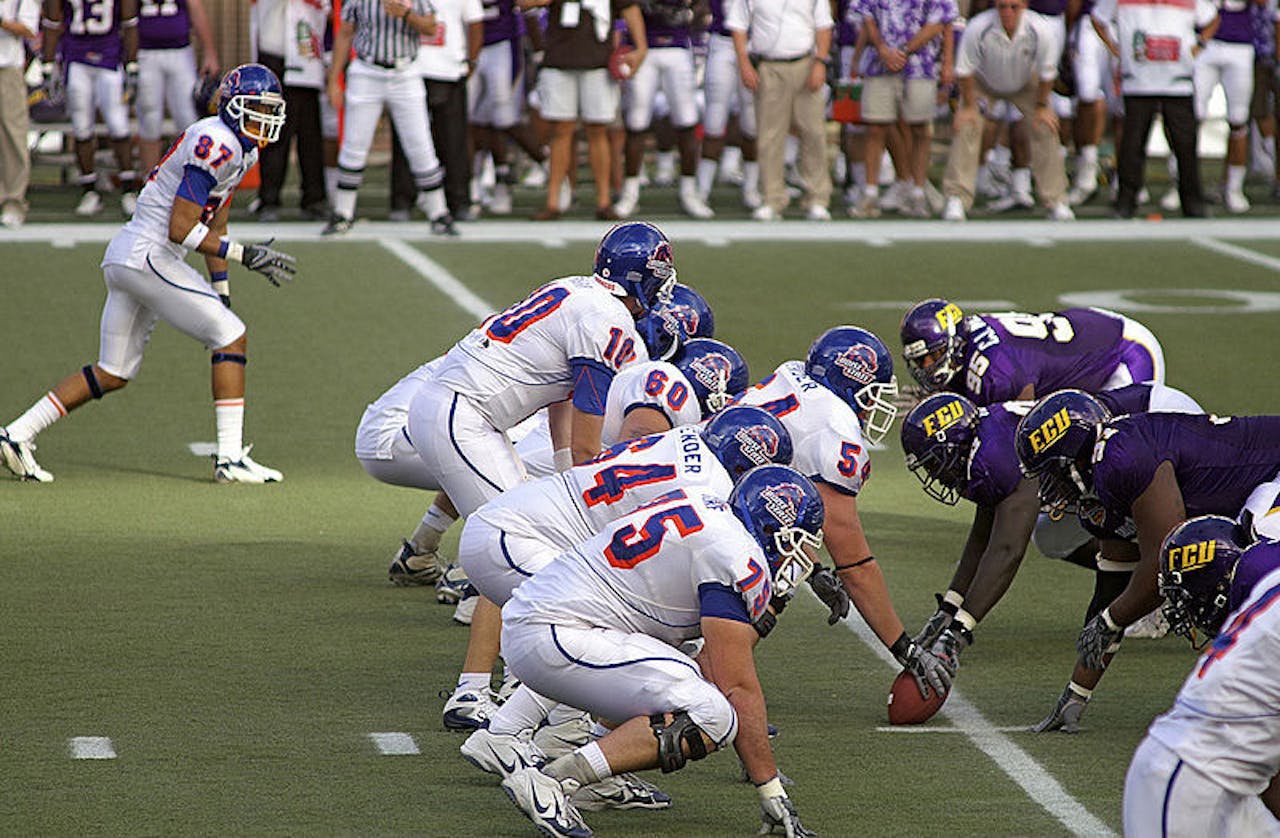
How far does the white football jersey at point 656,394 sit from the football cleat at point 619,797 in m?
1.25

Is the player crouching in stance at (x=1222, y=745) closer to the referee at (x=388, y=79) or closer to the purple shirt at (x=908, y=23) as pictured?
the referee at (x=388, y=79)

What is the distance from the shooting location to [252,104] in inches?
370

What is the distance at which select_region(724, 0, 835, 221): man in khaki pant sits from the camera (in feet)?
54.1

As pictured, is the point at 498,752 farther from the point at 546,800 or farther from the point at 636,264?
the point at 636,264

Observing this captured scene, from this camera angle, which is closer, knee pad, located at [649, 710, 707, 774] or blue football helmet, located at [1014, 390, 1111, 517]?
knee pad, located at [649, 710, 707, 774]

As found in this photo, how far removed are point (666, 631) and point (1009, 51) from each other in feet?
38.6

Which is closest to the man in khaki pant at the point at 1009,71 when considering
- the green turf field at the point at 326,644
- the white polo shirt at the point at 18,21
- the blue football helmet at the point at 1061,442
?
the green turf field at the point at 326,644

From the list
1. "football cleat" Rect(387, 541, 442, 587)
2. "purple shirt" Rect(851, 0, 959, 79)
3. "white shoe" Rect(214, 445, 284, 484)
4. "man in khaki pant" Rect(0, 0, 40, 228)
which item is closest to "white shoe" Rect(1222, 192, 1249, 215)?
"purple shirt" Rect(851, 0, 959, 79)

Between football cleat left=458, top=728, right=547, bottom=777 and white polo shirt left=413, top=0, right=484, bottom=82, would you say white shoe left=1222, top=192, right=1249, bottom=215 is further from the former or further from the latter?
football cleat left=458, top=728, right=547, bottom=777

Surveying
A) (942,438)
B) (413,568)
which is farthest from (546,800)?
(413,568)

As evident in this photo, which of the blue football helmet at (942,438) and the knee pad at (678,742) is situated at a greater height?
the blue football helmet at (942,438)

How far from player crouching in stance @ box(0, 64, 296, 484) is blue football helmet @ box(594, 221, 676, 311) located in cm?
285

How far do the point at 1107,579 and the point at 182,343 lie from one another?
7535 mm

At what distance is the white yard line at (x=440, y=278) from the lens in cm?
1365
